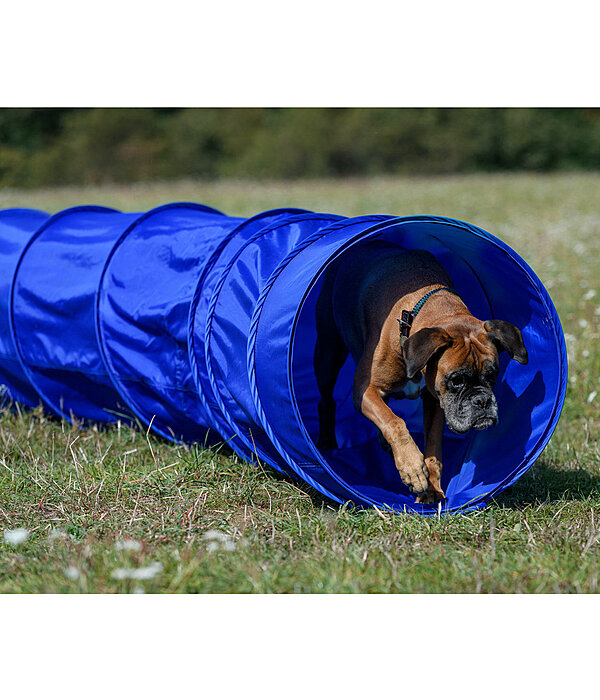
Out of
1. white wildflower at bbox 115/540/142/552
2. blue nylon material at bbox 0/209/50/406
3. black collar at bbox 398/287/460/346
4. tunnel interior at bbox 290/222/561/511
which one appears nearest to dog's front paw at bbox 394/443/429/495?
tunnel interior at bbox 290/222/561/511

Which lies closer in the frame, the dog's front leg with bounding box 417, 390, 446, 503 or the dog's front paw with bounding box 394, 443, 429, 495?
Answer: the dog's front paw with bounding box 394, 443, 429, 495

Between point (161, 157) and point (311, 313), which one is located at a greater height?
point (161, 157)

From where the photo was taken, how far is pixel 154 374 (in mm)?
5238

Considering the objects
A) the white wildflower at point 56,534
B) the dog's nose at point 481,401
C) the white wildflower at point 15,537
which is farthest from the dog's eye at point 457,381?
the white wildflower at point 15,537

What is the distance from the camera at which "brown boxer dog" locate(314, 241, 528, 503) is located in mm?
4227

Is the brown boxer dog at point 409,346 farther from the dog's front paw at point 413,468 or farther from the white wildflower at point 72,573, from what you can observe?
the white wildflower at point 72,573

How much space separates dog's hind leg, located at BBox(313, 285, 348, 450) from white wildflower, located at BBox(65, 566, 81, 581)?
2.54 meters

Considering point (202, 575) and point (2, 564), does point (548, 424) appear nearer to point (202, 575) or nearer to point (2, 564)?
point (202, 575)

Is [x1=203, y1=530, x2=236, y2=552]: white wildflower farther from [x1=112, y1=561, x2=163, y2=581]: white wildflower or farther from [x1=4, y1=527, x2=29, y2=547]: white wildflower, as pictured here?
[x1=4, y1=527, x2=29, y2=547]: white wildflower

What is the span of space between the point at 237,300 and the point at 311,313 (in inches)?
62.5

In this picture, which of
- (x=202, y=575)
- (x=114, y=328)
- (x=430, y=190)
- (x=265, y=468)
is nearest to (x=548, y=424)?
(x=265, y=468)

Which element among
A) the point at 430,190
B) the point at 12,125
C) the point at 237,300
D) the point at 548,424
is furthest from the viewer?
the point at 12,125

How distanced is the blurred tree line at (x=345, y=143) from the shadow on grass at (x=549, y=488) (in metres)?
34.9

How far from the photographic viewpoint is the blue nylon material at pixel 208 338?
4.78 meters
